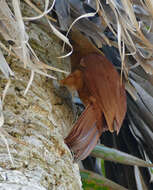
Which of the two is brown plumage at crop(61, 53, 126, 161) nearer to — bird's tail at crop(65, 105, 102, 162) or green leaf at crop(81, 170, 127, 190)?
bird's tail at crop(65, 105, 102, 162)

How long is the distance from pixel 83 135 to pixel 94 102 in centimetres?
10

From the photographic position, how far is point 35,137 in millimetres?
1051

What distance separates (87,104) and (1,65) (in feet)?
1.06

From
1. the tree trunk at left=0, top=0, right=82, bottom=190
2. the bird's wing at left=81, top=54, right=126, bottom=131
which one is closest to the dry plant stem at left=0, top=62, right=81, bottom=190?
the tree trunk at left=0, top=0, right=82, bottom=190

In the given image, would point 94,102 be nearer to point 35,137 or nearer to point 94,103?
point 94,103

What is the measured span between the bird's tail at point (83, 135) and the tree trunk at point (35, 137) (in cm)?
3

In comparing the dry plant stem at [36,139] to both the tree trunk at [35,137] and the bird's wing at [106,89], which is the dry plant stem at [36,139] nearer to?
the tree trunk at [35,137]

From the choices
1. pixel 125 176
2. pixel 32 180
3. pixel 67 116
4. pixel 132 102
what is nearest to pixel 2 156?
pixel 32 180

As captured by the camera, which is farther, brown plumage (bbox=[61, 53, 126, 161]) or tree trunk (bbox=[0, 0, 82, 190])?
brown plumage (bbox=[61, 53, 126, 161])

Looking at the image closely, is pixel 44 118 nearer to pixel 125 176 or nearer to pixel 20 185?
pixel 20 185

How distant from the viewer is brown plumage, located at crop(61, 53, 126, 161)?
3.92ft

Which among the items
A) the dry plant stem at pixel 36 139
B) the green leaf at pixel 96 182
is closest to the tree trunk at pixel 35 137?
the dry plant stem at pixel 36 139

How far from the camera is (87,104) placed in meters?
1.26

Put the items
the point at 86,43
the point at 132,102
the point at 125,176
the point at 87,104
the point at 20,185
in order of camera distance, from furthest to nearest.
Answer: the point at 125,176 < the point at 132,102 < the point at 86,43 < the point at 87,104 < the point at 20,185
